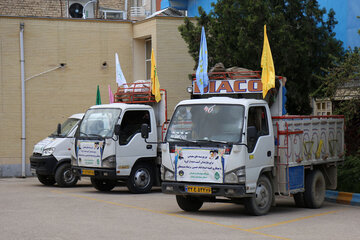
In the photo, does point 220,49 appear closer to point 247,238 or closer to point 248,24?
point 248,24

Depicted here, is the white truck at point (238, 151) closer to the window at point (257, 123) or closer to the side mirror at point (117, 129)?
the window at point (257, 123)

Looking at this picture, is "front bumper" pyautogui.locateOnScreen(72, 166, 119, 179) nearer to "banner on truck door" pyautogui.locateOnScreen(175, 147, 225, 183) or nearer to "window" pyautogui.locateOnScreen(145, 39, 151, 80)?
"banner on truck door" pyautogui.locateOnScreen(175, 147, 225, 183)

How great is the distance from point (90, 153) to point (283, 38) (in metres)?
6.01

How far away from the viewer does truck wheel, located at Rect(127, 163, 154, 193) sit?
16703mm

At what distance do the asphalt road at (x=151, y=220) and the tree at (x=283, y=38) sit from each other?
3.89m

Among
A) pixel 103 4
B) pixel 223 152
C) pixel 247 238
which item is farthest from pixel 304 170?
pixel 103 4

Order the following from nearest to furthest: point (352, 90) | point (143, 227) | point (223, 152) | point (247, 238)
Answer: point (247, 238) → point (143, 227) → point (223, 152) → point (352, 90)

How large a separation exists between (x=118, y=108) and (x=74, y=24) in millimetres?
8733

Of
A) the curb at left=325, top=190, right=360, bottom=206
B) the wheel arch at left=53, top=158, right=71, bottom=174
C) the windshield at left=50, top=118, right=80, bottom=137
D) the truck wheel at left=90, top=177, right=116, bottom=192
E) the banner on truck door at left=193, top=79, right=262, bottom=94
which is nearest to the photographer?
the banner on truck door at left=193, top=79, right=262, bottom=94

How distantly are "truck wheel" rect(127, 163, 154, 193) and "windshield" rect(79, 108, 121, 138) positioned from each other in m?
1.29

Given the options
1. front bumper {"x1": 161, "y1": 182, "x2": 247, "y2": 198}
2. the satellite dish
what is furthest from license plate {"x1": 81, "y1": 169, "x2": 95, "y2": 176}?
the satellite dish

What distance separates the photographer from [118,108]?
54.7 feet

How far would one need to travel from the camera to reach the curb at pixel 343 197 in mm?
14477

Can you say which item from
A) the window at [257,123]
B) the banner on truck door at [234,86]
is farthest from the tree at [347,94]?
the window at [257,123]
